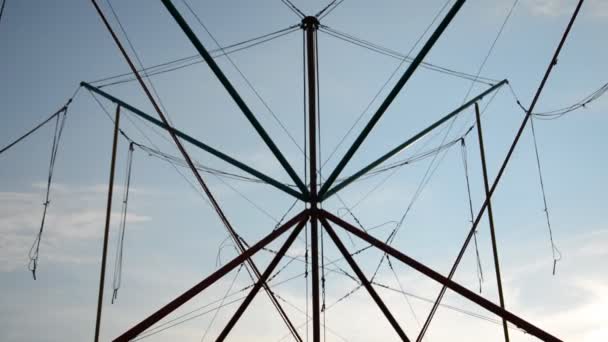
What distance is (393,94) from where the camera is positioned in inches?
395

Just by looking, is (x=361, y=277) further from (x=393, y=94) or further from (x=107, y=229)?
(x=107, y=229)

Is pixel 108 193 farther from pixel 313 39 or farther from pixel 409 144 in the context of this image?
pixel 409 144

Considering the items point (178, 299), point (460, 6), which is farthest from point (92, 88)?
point (460, 6)

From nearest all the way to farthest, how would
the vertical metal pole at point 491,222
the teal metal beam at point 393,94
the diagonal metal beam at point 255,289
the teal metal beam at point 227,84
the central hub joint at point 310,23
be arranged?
the teal metal beam at point 393,94
the teal metal beam at point 227,84
the diagonal metal beam at point 255,289
the central hub joint at point 310,23
the vertical metal pole at point 491,222

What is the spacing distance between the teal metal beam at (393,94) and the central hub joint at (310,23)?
133 inches

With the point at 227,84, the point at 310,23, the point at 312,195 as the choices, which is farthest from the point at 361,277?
the point at 310,23

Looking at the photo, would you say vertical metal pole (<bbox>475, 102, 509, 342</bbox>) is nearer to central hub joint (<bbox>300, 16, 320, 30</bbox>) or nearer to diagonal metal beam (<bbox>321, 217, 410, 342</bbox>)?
diagonal metal beam (<bbox>321, 217, 410, 342</bbox>)

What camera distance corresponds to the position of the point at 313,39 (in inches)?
516

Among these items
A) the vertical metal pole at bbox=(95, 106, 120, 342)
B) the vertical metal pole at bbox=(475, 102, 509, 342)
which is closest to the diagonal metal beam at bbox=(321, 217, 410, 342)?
the vertical metal pole at bbox=(475, 102, 509, 342)

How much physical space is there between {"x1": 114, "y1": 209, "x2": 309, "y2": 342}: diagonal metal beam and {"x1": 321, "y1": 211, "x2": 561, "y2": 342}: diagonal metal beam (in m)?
0.88

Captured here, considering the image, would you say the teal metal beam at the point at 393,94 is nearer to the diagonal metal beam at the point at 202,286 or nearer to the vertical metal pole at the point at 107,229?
the diagonal metal beam at the point at 202,286

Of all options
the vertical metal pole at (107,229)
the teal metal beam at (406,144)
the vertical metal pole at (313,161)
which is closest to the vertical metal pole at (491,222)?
the teal metal beam at (406,144)

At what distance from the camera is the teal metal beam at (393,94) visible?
30.0ft

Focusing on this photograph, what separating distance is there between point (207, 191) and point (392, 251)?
3464 mm
